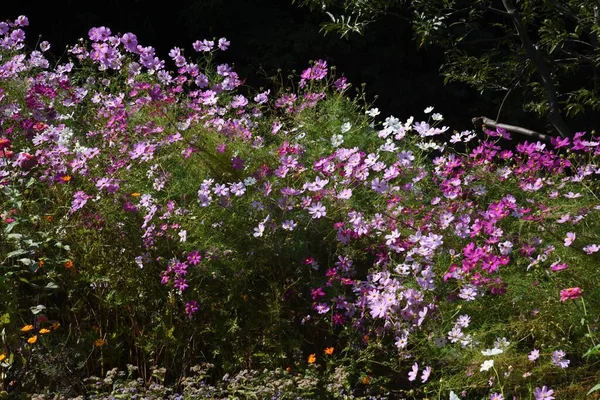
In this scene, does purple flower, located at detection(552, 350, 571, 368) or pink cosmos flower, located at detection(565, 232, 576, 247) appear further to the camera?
pink cosmos flower, located at detection(565, 232, 576, 247)

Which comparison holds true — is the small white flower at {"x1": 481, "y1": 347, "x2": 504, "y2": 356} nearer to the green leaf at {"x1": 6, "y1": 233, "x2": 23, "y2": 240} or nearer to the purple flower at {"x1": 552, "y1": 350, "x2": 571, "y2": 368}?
the purple flower at {"x1": 552, "y1": 350, "x2": 571, "y2": 368}

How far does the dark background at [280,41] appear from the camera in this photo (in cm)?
693

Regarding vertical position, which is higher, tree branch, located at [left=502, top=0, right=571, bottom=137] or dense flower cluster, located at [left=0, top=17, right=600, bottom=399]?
tree branch, located at [left=502, top=0, right=571, bottom=137]

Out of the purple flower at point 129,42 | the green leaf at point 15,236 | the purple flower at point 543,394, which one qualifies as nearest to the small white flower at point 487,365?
the purple flower at point 543,394

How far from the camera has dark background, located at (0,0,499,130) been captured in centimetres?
693

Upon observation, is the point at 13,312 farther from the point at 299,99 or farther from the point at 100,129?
the point at 299,99

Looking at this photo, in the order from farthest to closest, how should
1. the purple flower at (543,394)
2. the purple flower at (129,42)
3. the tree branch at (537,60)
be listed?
the tree branch at (537,60), the purple flower at (129,42), the purple flower at (543,394)

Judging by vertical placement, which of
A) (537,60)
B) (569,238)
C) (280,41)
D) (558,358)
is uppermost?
(280,41)

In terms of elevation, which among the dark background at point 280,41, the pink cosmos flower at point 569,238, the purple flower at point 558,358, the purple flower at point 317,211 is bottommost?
the purple flower at point 558,358

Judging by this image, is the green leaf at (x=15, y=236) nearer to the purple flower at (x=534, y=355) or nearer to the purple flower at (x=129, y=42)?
the purple flower at (x=129, y=42)

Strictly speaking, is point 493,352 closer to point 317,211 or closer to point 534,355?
point 534,355

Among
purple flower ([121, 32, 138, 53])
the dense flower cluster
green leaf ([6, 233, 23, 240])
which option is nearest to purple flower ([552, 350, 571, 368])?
the dense flower cluster

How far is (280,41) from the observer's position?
22.6 ft

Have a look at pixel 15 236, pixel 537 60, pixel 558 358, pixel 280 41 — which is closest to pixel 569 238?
pixel 558 358
